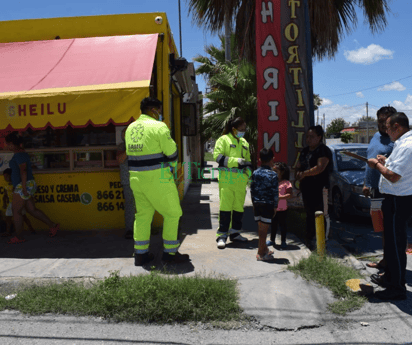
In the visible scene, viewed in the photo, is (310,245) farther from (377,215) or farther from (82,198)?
(82,198)

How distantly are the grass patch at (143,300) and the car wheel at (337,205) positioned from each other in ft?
15.6

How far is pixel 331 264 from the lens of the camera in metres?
4.50

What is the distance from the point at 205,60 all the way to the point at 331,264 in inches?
611

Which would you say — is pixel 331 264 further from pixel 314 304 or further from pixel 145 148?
pixel 145 148

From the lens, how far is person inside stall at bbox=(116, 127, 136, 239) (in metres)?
5.95

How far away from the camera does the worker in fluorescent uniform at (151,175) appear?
461 cm

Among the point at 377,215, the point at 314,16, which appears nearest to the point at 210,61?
the point at 314,16

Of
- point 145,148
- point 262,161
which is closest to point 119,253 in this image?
point 145,148

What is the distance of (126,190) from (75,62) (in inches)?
88.2

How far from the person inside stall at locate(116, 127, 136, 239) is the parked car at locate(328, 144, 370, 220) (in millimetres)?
4463

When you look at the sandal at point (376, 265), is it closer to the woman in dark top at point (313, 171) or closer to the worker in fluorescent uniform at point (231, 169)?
the woman in dark top at point (313, 171)

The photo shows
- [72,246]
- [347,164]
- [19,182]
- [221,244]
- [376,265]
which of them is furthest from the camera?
[347,164]

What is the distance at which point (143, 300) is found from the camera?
365 cm

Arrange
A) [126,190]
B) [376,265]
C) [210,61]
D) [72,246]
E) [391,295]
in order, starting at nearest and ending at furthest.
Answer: [391,295] → [376,265] → [72,246] → [126,190] → [210,61]
